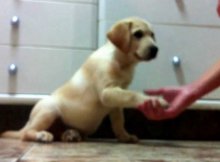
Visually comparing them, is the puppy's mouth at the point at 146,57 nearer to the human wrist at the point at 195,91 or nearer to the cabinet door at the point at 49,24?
the cabinet door at the point at 49,24

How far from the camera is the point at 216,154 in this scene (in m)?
1.37

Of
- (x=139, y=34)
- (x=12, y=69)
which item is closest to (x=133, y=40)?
(x=139, y=34)

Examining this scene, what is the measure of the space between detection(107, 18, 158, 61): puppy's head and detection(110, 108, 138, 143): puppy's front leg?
249 millimetres

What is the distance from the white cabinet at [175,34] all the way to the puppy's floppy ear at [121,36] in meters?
0.23

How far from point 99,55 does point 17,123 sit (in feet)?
1.77

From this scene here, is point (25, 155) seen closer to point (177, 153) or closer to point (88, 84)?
point (177, 153)

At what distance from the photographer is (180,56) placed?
2.02 m

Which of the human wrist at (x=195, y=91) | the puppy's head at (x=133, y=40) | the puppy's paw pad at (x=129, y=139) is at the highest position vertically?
the puppy's head at (x=133, y=40)

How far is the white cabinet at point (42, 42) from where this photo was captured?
196 cm

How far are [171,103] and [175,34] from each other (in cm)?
67

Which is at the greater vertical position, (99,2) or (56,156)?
(99,2)

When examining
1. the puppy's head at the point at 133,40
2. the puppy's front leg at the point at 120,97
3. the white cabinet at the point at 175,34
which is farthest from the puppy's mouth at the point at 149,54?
the white cabinet at the point at 175,34

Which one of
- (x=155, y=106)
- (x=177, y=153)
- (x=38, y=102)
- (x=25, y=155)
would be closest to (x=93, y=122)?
(x=38, y=102)

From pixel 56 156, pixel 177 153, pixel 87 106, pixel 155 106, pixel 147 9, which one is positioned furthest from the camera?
pixel 147 9
